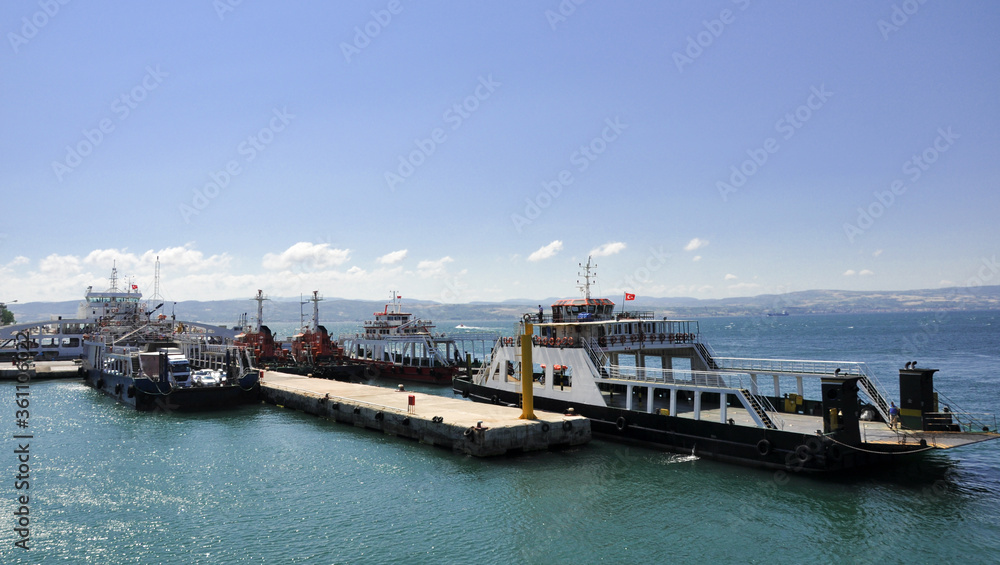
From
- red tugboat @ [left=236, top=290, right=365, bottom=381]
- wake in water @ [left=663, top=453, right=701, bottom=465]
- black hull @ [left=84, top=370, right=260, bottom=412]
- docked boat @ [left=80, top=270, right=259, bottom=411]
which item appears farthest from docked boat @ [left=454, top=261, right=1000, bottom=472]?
red tugboat @ [left=236, top=290, right=365, bottom=381]

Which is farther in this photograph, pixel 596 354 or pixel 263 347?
pixel 263 347

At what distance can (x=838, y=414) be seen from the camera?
69.9 feet

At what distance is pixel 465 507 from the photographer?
65.7 ft

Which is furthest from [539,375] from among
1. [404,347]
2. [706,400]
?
[404,347]

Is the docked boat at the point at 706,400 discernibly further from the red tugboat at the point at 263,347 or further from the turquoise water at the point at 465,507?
the red tugboat at the point at 263,347

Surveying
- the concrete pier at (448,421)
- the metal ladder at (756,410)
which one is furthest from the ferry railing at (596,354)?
the metal ladder at (756,410)

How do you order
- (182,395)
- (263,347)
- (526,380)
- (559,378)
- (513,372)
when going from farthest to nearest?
1. (263,347)
2. (182,395)
3. (513,372)
4. (559,378)
5. (526,380)

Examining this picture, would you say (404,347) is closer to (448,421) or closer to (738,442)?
(448,421)

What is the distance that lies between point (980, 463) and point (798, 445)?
10238mm

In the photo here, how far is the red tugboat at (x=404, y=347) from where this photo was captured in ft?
187

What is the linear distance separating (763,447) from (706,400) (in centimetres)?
796

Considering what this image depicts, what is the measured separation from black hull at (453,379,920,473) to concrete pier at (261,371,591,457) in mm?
1653

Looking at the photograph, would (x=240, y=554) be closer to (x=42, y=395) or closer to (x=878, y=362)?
(x=42, y=395)

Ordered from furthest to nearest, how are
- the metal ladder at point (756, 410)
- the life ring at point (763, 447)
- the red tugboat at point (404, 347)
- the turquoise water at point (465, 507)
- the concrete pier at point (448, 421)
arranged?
1. the red tugboat at point (404, 347)
2. the concrete pier at point (448, 421)
3. the metal ladder at point (756, 410)
4. the life ring at point (763, 447)
5. the turquoise water at point (465, 507)
